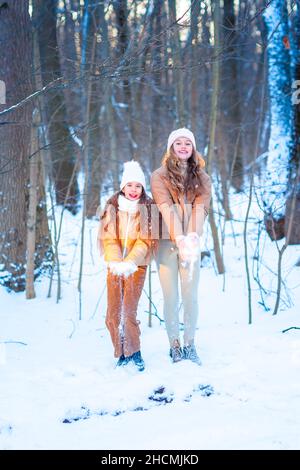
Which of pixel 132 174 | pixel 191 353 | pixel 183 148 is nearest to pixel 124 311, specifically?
pixel 191 353

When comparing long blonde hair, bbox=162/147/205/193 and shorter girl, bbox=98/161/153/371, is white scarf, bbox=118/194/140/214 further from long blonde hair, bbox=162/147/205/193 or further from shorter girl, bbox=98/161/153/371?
long blonde hair, bbox=162/147/205/193

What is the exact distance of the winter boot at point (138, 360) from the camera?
12.1 feet

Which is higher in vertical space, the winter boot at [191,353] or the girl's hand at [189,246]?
the girl's hand at [189,246]

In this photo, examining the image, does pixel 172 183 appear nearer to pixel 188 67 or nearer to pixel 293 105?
pixel 188 67

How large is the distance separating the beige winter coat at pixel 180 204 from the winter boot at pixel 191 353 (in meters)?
0.90

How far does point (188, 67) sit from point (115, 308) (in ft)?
6.65

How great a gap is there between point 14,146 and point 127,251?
7.69ft

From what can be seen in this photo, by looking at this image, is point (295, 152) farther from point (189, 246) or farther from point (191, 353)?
point (191, 353)

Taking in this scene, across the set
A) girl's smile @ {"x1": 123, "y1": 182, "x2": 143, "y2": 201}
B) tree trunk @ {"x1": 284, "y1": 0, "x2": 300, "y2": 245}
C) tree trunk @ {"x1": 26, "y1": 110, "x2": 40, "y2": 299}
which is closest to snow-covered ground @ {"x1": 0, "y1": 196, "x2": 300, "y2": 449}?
tree trunk @ {"x1": 26, "y1": 110, "x2": 40, "y2": 299}

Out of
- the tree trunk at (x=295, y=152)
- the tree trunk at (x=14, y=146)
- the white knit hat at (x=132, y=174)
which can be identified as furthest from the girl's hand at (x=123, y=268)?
the tree trunk at (x=295, y=152)

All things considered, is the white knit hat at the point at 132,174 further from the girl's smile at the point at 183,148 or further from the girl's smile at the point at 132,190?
the girl's smile at the point at 183,148

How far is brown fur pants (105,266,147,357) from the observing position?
3.71 meters

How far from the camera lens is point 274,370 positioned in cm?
354

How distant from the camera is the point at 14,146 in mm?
5320
